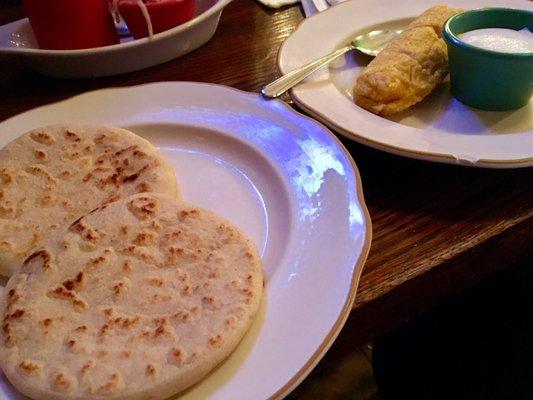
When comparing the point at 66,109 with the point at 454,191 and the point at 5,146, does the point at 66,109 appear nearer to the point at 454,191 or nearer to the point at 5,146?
the point at 5,146

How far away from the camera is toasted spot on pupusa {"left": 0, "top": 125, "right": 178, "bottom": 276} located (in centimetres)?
79

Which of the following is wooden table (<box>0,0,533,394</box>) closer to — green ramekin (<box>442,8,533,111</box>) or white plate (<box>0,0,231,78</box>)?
green ramekin (<box>442,8,533,111</box>)

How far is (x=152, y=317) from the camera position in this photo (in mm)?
649

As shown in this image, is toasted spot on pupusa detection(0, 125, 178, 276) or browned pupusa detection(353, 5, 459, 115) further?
browned pupusa detection(353, 5, 459, 115)

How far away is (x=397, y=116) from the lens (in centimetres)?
105

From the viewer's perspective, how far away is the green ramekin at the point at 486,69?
38.9 inches

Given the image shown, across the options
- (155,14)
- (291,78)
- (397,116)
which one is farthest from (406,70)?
(155,14)

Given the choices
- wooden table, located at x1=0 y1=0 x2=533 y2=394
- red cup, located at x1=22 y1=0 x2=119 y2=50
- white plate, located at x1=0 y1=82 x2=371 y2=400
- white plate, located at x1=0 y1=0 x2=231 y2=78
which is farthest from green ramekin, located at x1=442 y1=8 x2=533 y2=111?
red cup, located at x1=22 y1=0 x2=119 y2=50

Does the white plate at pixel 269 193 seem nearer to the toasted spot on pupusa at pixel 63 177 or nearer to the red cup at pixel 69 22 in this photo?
Answer: the toasted spot on pupusa at pixel 63 177

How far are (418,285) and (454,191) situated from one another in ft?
0.62

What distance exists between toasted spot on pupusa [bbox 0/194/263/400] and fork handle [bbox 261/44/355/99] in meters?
0.34

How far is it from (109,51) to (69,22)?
4.3 inches

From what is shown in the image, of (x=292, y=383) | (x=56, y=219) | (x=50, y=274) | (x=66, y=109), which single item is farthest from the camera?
(x=66, y=109)

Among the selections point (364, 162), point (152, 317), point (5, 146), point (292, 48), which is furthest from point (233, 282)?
point (292, 48)
